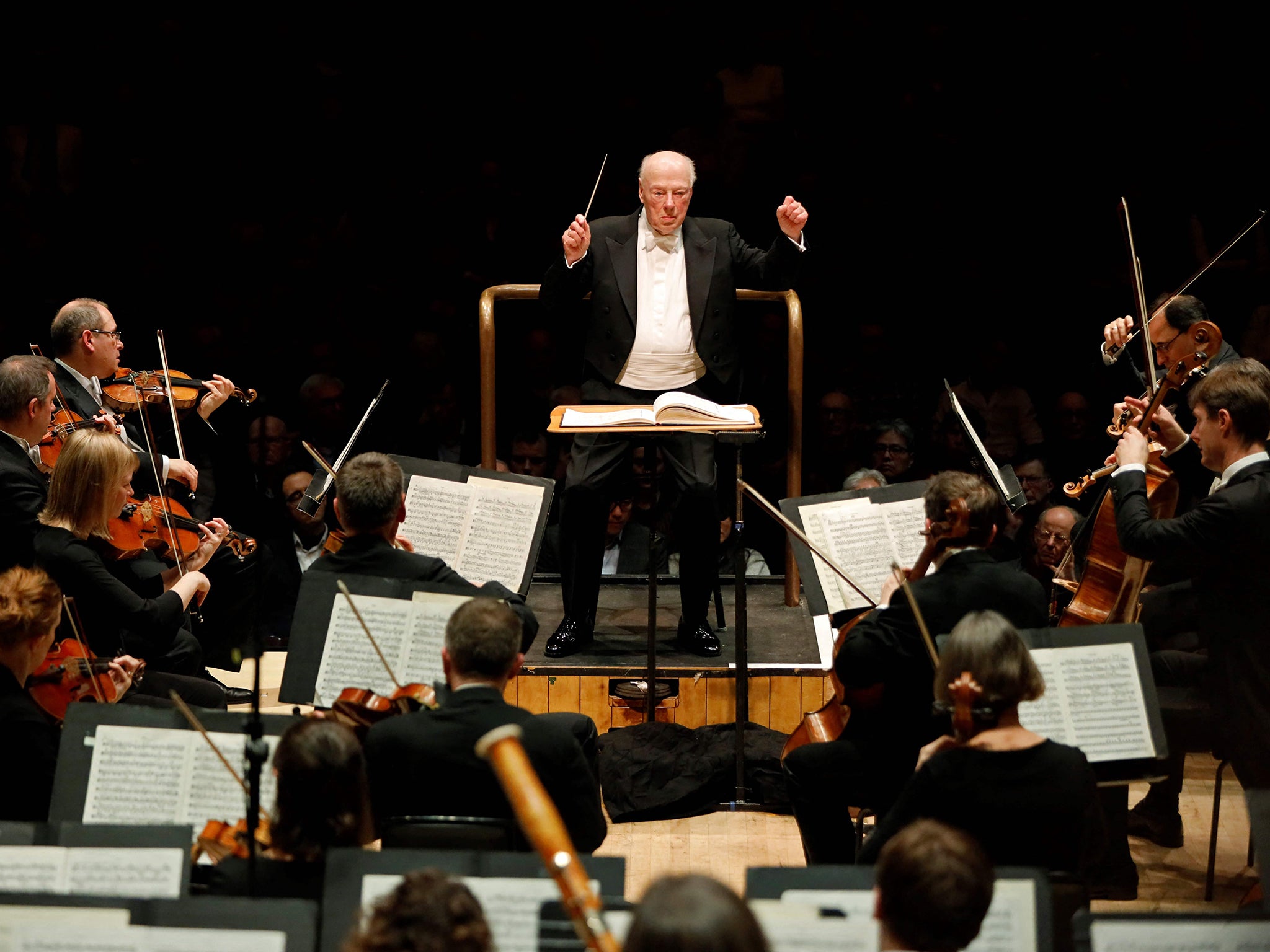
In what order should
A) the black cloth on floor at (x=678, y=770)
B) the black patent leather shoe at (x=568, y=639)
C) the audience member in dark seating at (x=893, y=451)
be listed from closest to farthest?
the black cloth on floor at (x=678, y=770)
the black patent leather shoe at (x=568, y=639)
the audience member in dark seating at (x=893, y=451)

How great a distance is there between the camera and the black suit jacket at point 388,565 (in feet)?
11.5

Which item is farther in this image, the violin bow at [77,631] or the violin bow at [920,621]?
the violin bow at [77,631]

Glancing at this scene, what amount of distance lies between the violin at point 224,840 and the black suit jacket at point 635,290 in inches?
100

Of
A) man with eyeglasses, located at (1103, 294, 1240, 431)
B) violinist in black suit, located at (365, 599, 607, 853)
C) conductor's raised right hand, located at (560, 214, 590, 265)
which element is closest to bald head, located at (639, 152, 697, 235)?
conductor's raised right hand, located at (560, 214, 590, 265)

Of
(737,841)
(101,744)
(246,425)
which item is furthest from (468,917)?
(246,425)

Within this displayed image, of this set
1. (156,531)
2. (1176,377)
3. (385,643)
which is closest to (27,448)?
(156,531)

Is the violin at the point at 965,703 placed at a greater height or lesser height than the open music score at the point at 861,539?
lesser

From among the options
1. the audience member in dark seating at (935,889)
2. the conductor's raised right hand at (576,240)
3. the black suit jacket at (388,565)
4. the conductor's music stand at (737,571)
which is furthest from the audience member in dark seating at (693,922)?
the conductor's raised right hand at (576,240)

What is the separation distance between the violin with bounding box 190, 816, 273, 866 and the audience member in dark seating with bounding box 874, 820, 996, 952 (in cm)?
128

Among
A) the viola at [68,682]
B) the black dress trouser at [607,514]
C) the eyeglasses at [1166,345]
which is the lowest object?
the viola at [68,682]

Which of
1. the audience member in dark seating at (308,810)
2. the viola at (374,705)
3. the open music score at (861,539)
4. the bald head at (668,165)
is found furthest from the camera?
the bald head at (668,165)

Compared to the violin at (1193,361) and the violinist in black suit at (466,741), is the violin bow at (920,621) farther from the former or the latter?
the violin at (1193,361)

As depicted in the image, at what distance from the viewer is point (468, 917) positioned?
1.85 metres

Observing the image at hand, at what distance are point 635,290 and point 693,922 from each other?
370 centimetres
